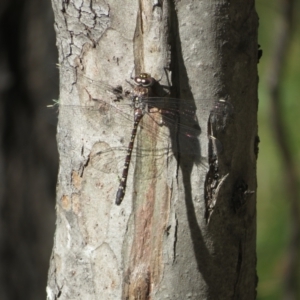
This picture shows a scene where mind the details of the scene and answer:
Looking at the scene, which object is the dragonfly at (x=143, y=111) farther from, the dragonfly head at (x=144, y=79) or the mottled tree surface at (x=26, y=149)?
the mottled tree surface at (x=26, y=149)

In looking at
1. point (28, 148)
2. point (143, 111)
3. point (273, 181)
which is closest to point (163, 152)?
point (143, 111)

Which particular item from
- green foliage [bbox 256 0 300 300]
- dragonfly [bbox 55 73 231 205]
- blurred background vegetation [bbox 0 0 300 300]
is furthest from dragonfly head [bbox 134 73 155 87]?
green foliage [bbox 256 0 300 300]

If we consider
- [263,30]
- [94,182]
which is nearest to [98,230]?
[94,182]

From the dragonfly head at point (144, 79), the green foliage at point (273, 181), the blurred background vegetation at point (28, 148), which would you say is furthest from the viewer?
the green foliage at point (273, 181)

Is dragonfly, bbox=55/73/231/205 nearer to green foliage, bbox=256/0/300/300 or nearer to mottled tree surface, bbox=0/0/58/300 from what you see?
mottled tree surface, bbox=0/0/58/300

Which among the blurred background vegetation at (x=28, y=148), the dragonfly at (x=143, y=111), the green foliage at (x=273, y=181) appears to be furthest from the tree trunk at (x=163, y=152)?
the green foliage at (x=273, y=181)

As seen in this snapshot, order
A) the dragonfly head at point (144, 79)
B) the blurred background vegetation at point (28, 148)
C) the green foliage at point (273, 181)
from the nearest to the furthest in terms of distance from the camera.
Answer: the dragonfly head at point (144, 79), the blurred background vegetation at point (28, 148), the green foliage at point (273, 181)

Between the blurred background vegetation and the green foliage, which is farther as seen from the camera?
the green foliage
